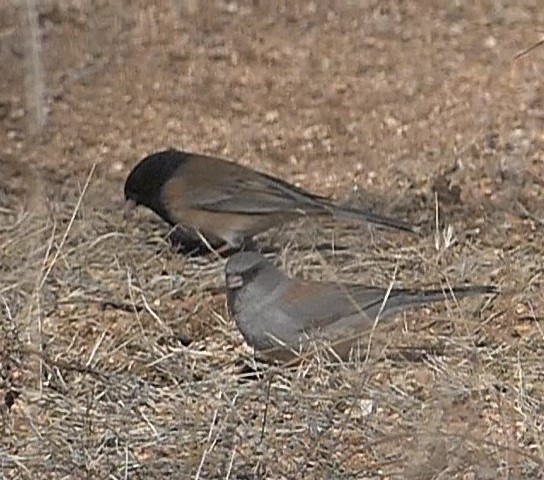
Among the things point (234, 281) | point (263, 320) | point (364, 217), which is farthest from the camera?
point (364, 217)

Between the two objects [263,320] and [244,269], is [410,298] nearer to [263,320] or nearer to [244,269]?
[263,320]

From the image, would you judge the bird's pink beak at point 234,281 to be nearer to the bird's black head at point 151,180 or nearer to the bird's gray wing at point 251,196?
the bird's gray wing at point 251,196

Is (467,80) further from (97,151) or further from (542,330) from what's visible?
(542,330)

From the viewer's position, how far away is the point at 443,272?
17.8ft

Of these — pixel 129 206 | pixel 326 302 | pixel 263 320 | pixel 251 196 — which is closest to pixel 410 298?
pixel 326 302

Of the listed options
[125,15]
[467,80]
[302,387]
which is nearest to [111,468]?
[302,387]

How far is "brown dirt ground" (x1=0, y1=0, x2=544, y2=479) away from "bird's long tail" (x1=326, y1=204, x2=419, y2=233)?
0.21 feet

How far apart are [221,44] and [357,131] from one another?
1348 millimetres

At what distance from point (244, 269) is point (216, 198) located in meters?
1.02

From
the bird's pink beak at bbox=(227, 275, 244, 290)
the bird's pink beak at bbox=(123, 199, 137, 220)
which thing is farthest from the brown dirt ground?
the bird's pink beak at bbox=(227, 275, 244, 290)

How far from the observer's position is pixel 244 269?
5.12 metres

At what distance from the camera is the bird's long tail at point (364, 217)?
582 cm

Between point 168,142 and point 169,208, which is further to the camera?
point 168,142

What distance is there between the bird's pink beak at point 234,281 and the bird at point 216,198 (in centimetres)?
85
